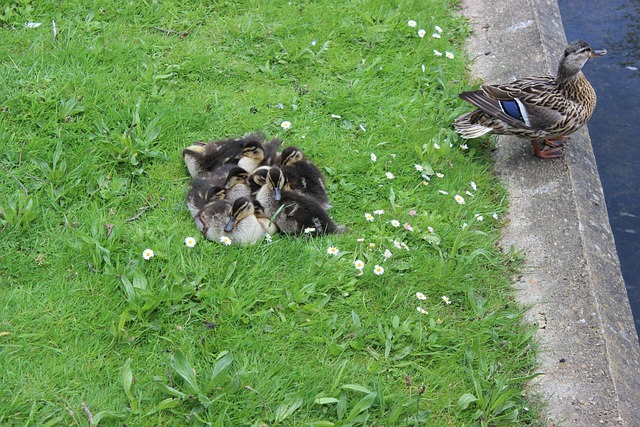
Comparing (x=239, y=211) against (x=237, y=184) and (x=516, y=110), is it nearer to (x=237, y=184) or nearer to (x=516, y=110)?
(x=237, y=184)

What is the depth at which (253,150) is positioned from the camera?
4922mm

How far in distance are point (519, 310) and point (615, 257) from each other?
103 centimetres

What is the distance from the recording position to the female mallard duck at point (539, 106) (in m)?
5.23

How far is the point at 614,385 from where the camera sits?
3832 mm

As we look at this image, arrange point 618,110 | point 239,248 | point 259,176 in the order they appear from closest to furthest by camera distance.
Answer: point 239,248, point 259,176, point 618,110

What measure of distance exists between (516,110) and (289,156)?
5.68ft

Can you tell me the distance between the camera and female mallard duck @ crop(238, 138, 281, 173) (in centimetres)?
491

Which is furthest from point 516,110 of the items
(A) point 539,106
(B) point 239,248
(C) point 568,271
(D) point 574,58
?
(B) point 239,248

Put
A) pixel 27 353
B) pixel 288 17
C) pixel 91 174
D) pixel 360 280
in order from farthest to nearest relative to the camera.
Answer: pixel 288 17
pixel 91 174
pixel 360 280
pixel 27 353

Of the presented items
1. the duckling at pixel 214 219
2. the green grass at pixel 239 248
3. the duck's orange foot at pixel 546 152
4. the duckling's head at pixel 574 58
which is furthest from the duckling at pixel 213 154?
the duckling's head at pixel 574 58

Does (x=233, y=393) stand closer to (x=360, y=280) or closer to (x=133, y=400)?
(x=133, y=400)

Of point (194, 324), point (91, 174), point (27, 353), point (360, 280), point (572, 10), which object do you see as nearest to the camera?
point (27, 353)

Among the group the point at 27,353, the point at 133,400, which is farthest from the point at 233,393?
the point at 27,353

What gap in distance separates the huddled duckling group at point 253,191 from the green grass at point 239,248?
122 millimetres
